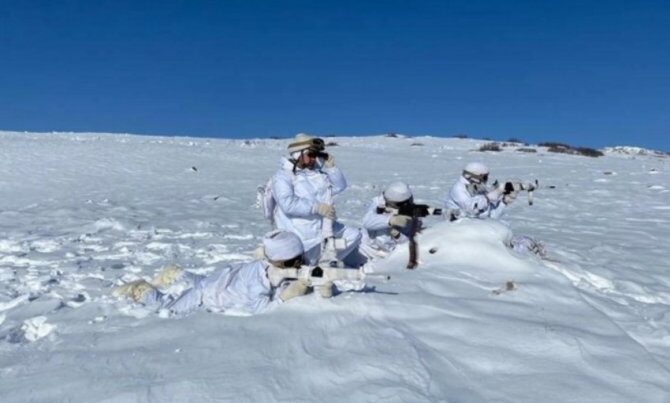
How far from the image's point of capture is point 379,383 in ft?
11.0

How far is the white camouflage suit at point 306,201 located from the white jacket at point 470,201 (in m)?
1.85

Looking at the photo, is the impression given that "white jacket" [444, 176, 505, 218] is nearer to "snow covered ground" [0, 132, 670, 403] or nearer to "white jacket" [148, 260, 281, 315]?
"snow covered ground" [0, 132, 670, 403]

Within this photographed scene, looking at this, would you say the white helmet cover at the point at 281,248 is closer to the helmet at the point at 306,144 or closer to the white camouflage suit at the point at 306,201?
the white camouflage suit at the point at 306,201

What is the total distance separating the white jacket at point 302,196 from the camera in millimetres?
6434

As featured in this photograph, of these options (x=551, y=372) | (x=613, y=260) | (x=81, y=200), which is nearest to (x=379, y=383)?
(x=551, y=372)

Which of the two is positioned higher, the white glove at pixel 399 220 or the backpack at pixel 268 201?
the backpack at pixel 268 201

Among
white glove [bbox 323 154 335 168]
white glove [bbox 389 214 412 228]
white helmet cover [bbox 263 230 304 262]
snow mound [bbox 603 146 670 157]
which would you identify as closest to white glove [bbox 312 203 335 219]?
white glove [bbox 323 154 335 168]

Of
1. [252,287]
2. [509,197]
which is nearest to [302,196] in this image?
[252,287]

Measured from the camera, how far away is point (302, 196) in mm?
6680

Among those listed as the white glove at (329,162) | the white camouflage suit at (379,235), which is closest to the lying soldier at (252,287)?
the white glove at (329,162)

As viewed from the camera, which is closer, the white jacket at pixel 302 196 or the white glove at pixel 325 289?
the white glove at pixel 325 289

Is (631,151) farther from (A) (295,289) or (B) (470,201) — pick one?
(A) (295,289)

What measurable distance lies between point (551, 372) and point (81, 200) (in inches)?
436

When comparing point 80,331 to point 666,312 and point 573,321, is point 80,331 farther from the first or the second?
point 666,312
